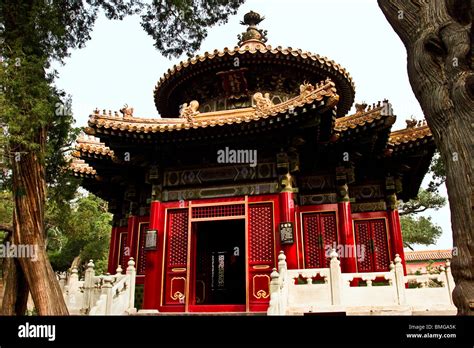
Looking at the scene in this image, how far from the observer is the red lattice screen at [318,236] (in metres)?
10.2

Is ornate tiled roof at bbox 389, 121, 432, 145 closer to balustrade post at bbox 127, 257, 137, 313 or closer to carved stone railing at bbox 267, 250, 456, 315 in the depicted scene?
carved stone railing at bbox 267, 250, 456, 315

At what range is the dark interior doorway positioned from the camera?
1278 centimetres

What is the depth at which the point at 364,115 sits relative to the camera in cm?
980

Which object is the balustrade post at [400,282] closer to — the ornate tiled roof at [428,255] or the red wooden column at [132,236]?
the red wooden column at [132,236]

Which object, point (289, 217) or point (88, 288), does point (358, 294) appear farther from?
point (88, 288)

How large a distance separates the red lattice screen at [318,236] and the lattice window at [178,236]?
308 cm

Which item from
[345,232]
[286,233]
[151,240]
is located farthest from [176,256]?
[345,232]

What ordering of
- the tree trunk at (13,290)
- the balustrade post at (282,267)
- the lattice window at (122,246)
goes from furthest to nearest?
the lattice window at (122,246), the balustrade post at (282,267), the tree trunk at (13,290)

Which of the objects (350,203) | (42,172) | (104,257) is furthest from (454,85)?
(104,257)

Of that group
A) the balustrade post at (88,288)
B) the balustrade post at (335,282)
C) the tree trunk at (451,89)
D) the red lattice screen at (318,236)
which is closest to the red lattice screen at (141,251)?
the balustrade post at (88,288)

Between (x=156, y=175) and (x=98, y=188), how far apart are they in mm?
4351

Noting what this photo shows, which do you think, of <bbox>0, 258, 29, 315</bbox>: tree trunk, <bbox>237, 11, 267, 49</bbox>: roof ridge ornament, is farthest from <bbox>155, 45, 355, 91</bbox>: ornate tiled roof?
<bbox>0, 258, 29, 315</bbox>: tree trunk

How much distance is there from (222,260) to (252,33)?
856 centimetres

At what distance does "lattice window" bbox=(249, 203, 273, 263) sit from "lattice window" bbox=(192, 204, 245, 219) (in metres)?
0.32
